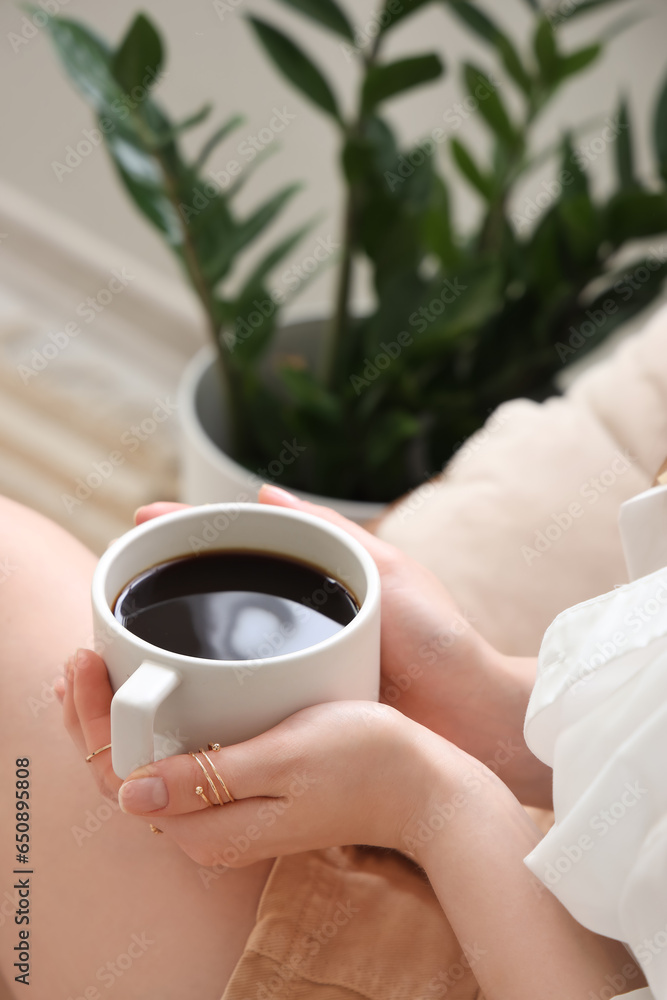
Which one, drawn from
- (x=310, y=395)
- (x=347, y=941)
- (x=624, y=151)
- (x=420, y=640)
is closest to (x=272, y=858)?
(x=347, y=941)

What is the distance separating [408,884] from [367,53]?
→ 0.97m

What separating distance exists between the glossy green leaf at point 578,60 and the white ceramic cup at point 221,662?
0.85m

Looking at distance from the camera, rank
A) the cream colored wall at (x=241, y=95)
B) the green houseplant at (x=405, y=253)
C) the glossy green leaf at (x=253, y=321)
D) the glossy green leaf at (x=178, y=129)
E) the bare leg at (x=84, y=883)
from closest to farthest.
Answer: the bare leg at (x=84, y=883) → the glossy green leaf at (x=178, y=129) → the green houseplant at (x=405, y=253) → the glossy green leaf at (x=253, y=321) → the cream colored wall at (x=241, y=95)

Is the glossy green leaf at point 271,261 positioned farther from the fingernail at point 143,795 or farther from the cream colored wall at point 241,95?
the fingernail at point 143,795

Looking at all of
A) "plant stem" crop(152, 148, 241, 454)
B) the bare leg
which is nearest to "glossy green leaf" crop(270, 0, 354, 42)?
"plant stem" crop(152, 148, 241, 454)

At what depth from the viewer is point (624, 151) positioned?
4.09ft

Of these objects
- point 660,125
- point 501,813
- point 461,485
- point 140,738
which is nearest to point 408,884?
point 501,813

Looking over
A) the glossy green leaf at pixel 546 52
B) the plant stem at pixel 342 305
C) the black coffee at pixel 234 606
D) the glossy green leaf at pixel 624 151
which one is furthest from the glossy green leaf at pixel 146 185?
the black coffee at pixel 234 606

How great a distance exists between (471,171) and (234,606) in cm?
88

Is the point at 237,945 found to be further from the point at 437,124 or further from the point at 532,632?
the point at 437,124

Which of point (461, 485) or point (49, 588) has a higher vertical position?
point (49, 588)

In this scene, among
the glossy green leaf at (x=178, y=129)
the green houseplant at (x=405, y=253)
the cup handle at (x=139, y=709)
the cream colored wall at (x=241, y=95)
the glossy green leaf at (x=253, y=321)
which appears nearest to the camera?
the cup handle at (x=139, y=709)

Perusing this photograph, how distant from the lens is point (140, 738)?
0.46m

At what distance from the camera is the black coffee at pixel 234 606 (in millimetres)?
518
